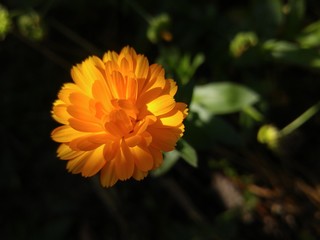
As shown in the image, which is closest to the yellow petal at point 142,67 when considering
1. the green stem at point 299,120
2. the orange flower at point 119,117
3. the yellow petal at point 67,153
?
the orange flower at point 119,117

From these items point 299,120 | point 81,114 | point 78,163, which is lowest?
point 299,120

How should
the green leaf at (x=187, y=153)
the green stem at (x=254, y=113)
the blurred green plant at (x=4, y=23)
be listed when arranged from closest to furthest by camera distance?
the green leaf at (x=187, y=153)
the blurred green plant at (x=4, y=23)
the green stem at (x=254, y=113)

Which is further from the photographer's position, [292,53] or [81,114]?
[292,53]

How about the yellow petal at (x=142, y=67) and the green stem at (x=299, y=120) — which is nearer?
the yellow petal at (x=142, y=67)

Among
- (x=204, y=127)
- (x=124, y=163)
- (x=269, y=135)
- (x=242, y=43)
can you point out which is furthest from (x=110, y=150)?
(x=242, y=43)

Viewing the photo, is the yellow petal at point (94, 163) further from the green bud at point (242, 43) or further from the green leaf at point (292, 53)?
the green leaf at point (292, 53)

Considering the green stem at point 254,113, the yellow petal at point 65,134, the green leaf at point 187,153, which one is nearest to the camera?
the yellow petal at point 65,134

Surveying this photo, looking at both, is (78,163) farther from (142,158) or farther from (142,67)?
(142,67)
